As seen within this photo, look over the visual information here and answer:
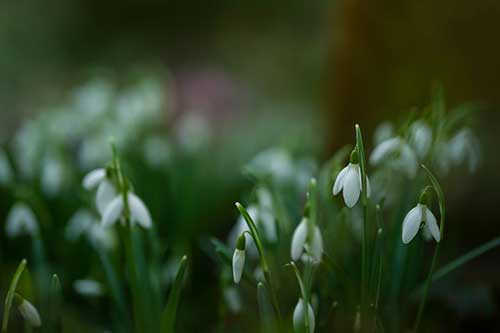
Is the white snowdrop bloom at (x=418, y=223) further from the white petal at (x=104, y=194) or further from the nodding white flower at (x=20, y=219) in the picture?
the nodding white flower at (x=20, y=219)

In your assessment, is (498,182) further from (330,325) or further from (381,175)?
(330,325)

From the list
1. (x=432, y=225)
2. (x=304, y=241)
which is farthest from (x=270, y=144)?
(x=432, y=225)

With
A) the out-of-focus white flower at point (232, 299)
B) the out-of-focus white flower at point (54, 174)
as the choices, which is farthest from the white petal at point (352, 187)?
the out-of-focus white flower at point (54, 174)

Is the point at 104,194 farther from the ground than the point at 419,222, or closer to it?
farther from the ground

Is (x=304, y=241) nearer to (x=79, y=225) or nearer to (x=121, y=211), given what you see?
(x=121, y=211)

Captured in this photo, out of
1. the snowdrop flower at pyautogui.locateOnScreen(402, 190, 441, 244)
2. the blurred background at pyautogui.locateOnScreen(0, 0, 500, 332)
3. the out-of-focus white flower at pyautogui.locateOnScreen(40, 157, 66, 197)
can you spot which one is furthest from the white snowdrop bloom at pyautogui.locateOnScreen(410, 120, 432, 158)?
the out-of-focus white flower at pyautogui.locateOnScreen(40, 157, 66, 197)

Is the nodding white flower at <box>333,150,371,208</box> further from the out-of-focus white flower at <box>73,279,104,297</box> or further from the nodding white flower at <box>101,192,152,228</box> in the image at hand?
the out-of-focus white flower at <box>73,279,104,297</box>
